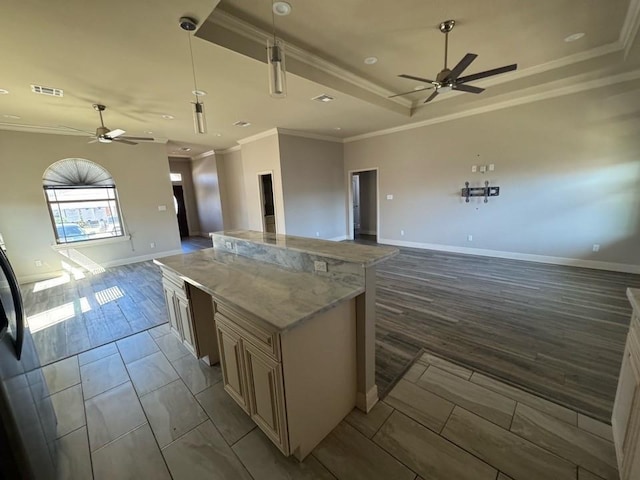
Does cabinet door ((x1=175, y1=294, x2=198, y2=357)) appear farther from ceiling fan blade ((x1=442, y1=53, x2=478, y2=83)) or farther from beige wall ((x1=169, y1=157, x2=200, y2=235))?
beige wall ((x1=169, y1=157, x2=200, y2=235))

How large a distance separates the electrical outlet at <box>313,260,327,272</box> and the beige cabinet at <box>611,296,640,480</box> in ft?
5.25

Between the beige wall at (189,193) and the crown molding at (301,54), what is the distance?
8063 mm

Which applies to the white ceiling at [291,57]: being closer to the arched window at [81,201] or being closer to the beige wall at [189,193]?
the arched window at [81,201]

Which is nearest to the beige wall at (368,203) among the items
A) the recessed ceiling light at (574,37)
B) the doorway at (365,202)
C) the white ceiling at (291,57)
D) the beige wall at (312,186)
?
the doorway at (365,202)

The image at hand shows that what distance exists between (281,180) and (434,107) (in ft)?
11.7

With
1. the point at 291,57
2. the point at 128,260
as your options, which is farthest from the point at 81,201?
the point at 291,57

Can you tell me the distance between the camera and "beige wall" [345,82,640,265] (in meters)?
4.03

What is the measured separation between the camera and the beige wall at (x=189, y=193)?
9.77 metres

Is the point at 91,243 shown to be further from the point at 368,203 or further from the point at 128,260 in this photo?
the point at 368,203

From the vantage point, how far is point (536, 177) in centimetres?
471

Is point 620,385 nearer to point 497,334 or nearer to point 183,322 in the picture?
point 497,334

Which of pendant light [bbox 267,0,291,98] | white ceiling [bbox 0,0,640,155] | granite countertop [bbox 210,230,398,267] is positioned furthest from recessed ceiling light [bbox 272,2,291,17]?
granite countertop [bbox 210,230,398,267]

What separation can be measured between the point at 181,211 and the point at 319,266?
971cm

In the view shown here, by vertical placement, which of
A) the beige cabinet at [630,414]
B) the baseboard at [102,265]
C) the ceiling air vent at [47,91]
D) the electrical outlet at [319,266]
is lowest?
the baseboard at [102,265]
